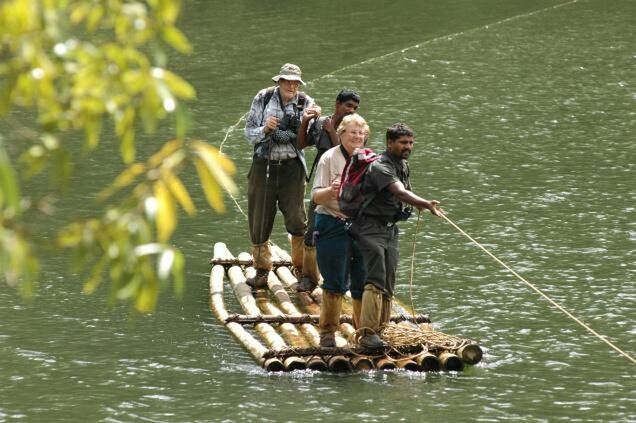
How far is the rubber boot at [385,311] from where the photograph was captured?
36.3ft

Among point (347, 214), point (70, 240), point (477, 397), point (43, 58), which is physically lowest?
point (477, 397)

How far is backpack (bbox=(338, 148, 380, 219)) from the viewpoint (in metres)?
10.9

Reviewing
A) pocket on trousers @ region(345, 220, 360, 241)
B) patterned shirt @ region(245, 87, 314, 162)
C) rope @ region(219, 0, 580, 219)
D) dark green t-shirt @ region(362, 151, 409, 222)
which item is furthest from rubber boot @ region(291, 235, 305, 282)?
rope @ region(219, 0, 580, 219)

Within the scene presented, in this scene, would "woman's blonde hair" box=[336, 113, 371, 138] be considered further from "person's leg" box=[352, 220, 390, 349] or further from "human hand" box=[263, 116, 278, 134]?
"human hand" box=[263, 116, 278, 134]

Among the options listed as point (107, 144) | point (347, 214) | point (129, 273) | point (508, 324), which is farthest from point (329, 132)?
point (107, 144)

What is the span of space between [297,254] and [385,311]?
2.48m

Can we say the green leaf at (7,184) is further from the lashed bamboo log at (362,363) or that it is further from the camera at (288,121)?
the camera at (288,121)

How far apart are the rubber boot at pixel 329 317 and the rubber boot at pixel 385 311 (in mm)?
356

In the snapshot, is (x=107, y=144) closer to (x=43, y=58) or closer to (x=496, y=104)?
(x=496, y=104)

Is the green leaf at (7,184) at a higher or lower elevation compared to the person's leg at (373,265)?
higher

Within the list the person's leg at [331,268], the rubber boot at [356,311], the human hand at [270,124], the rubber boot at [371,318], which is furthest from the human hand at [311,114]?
the rubber boot at [371,318]

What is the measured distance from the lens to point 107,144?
20.2m

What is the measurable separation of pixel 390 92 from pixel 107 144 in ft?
18.0

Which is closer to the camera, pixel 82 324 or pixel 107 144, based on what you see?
pixel 82 324
